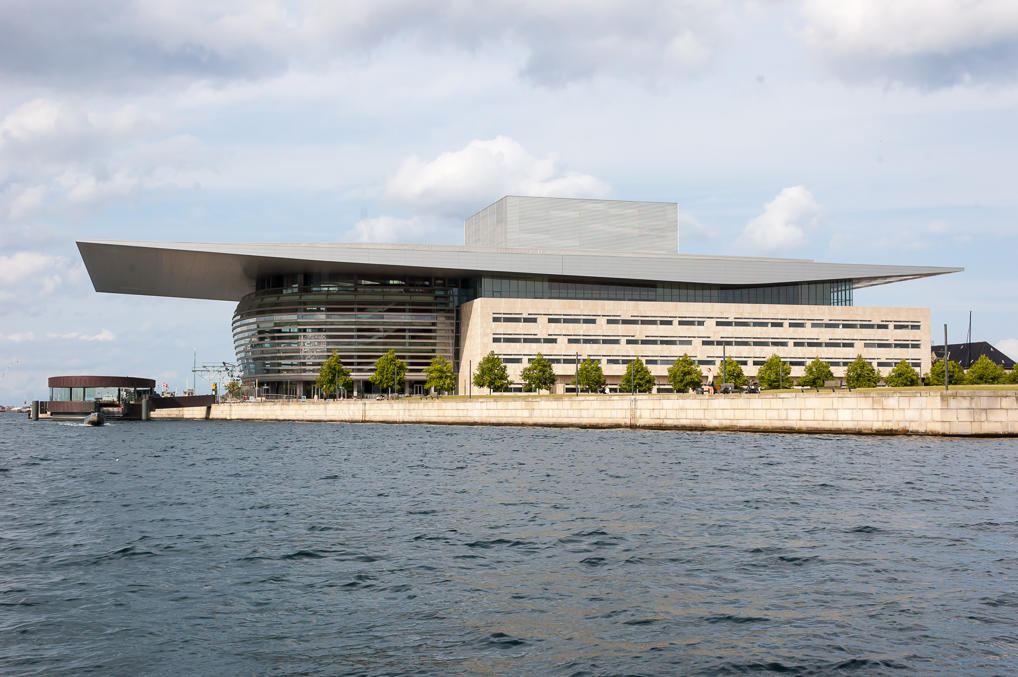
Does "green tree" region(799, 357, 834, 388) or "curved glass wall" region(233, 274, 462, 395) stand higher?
"curved glass wall" region(233, 274, 462, 395)

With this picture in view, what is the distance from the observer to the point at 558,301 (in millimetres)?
108000

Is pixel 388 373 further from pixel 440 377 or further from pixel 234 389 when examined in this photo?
pixel 234 389

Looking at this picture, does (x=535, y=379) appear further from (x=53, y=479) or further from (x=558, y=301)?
(x=53, y=479)

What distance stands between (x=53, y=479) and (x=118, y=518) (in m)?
10.7

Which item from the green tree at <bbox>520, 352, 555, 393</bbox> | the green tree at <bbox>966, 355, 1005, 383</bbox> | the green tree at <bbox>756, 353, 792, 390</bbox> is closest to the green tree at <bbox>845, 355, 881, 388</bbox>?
the green tree at <bbox>756, 353, 792, 390</bbox>

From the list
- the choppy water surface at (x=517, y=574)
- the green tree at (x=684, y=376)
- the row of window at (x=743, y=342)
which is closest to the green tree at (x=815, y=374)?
the row of window at (x=743, y=342)

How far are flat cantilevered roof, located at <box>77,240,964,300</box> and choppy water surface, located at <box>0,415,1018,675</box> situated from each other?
3030 inches

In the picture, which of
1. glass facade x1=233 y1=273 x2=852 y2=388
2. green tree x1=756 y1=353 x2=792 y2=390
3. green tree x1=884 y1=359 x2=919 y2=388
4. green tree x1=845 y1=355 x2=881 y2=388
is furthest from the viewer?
glass facade x1=233 y1=273 x2=852 y2=388

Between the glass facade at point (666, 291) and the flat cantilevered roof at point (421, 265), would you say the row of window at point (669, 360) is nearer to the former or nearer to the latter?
the glass facade at point (666, 291)

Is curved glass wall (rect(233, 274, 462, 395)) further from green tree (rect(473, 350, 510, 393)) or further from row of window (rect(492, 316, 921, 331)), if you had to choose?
green tree (rect(473, 350, 510, 393))

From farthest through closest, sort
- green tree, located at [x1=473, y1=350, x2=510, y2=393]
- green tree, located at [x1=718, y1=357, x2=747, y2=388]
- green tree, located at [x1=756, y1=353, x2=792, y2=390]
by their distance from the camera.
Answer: green tree, located at [x1=756, y1=353, x2=792, y2=390] → green tree, located at [x1=718, y1=357, x2=747, y2=388] → green tree, located at [x1=473, y1=350, x2=510, y2=393]

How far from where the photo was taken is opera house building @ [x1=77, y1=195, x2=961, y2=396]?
350ft

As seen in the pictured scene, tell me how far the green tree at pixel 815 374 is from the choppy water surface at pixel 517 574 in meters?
80.3

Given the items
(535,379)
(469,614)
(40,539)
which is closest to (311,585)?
(469,614)
